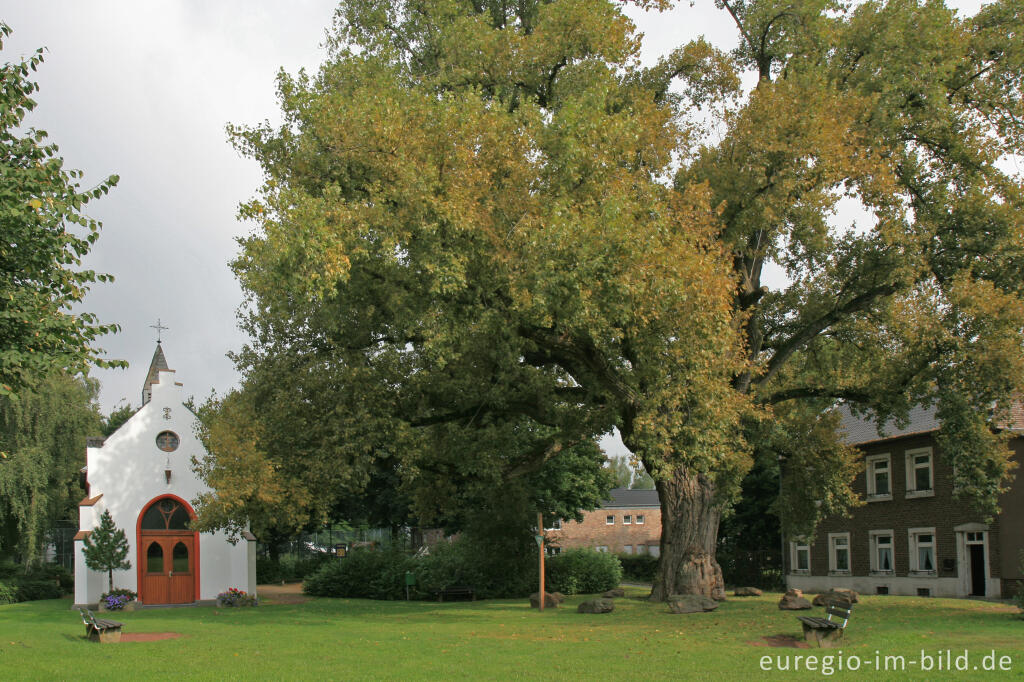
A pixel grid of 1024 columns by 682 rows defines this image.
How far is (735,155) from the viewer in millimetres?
21906

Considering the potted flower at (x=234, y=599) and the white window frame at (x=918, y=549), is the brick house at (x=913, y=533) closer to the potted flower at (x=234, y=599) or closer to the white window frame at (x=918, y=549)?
the white window frame at (x=918, y=549)

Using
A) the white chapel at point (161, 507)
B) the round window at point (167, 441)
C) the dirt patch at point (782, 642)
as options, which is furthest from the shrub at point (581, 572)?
the dirt patch at point (782, 642)

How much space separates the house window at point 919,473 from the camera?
32.5m

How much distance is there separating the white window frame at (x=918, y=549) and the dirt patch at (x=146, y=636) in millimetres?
25982

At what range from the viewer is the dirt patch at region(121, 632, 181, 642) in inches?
741

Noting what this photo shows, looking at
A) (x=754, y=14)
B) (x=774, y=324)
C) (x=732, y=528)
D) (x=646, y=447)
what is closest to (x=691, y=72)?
(x=754, y=14)

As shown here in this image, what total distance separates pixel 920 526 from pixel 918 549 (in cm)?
91

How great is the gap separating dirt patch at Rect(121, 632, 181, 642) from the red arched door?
1181cm

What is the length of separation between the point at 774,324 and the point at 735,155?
6.90 m

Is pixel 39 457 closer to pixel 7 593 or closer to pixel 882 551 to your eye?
pixel 7 593

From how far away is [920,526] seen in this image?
32844 millimetres

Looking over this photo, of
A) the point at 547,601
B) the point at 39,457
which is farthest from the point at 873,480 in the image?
the point at 39,457

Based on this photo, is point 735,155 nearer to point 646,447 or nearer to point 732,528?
point 646,447

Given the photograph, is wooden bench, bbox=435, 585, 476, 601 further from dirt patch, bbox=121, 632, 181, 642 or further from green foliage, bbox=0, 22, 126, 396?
green foliage, bbox=0, 22, 126, 396
